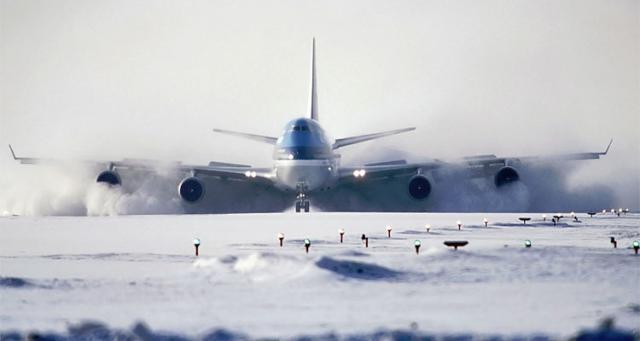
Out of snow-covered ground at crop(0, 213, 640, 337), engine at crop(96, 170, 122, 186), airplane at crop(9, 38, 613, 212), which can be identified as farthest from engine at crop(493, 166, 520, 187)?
snow-covered ground at crop(0, 213, 640, 337)

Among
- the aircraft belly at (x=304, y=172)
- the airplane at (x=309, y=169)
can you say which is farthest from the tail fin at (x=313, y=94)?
the aircraft belly at (x=304, y=172)

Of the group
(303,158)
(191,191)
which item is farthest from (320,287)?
(191,191)

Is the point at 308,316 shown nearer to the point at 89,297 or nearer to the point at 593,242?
the point at 89,297

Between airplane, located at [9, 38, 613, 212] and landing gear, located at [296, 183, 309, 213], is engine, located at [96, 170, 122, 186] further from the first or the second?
landing gear, located at [296, 183, 309, 213]

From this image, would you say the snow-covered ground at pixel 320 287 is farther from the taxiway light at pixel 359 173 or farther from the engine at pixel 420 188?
the taxiway light at pixel 359 173

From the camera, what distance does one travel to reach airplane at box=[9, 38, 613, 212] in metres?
49.9

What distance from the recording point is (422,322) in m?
11.7

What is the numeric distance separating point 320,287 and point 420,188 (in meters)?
38.7

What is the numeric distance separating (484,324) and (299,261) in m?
6.74

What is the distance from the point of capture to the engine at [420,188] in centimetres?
5334

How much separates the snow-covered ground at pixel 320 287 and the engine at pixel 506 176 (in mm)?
26923

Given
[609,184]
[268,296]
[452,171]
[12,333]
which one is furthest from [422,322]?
[609,184]

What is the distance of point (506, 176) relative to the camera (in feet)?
173

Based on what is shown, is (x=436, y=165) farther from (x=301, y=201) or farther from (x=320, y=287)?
(x=320, y=287)
